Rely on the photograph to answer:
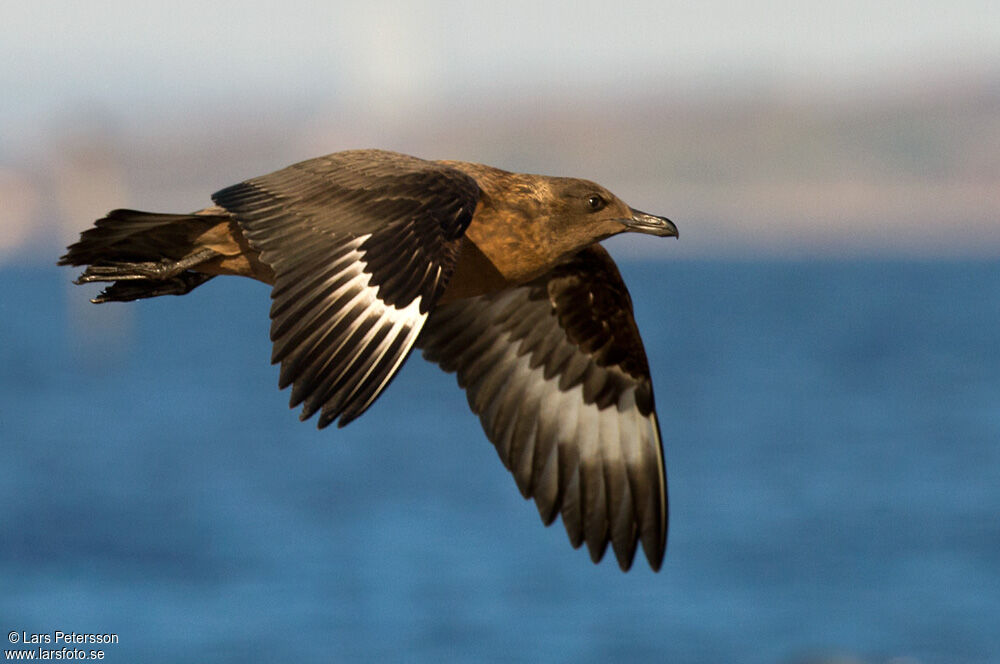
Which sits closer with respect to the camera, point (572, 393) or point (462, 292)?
point (462, 292)

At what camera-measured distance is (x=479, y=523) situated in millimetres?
40438

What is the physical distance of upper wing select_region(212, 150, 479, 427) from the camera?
253 inches

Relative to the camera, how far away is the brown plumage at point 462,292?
6.57 metres

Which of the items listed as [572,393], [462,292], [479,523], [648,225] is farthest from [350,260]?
[479,523]

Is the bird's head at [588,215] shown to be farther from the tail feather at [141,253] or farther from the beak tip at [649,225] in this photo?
the tail feather at [141,253]

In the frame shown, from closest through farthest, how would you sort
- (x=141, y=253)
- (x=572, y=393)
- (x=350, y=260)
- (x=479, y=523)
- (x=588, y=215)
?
1. (x=350, y=260)
2. (x=141, y=253)
3. (x=588, y=215)
4. (x=572, y=393)
5. (x=479, y=523)

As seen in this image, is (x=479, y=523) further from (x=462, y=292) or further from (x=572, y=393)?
(x=462, y=292)

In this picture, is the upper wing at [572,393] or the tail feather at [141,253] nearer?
the tail feather at [141,253]

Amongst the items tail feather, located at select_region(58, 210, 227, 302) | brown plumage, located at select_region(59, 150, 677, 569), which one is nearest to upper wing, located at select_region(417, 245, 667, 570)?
brown plumage, located at select_region(59, 150, 677, 569)

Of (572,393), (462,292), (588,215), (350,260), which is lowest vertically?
(350,260)

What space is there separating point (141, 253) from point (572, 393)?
2.56 metres

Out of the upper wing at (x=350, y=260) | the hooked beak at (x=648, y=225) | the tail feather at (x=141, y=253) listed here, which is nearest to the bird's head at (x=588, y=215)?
the hooked beak at (x=648, y=225)

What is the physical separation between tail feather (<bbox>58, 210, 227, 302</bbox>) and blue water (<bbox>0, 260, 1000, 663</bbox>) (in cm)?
2061

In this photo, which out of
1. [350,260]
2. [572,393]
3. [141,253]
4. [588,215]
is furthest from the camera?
[572,393]
